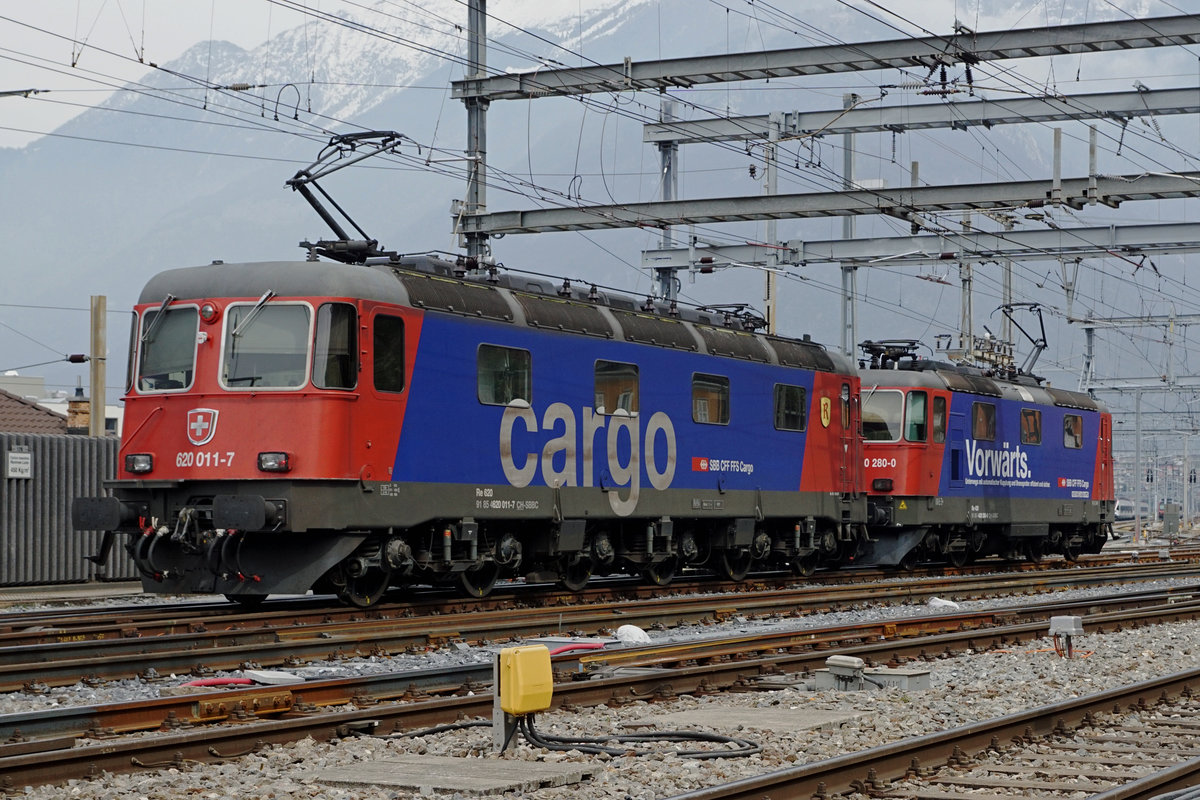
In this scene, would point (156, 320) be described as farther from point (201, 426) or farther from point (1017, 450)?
point (1017, 450)

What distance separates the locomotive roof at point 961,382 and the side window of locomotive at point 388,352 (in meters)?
14.1

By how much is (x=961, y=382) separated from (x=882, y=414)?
181cm

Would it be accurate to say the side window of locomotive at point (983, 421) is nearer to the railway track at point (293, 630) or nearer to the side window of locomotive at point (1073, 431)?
the side window of locomotive at point (1073, 431)

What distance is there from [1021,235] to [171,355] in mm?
24594

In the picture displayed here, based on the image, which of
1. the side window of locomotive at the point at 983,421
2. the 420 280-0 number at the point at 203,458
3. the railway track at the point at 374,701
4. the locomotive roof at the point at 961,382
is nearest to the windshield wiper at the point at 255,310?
the 420 280-0 number at the point at 203,458

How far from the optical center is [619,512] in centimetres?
2061

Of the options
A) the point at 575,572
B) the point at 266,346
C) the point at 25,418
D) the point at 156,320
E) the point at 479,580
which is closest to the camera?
the point at 266,346

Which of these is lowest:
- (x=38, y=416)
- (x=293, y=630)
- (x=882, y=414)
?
(x=293, y=630)

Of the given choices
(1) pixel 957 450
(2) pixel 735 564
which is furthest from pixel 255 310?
(1) pixel 957 450

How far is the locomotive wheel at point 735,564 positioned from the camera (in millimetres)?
23984

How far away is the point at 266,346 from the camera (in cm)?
1631

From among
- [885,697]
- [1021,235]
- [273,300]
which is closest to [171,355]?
[273,300]

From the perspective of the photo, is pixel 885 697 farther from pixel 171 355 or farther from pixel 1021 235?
pixel 1021 235

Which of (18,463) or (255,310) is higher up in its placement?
(255,310)
